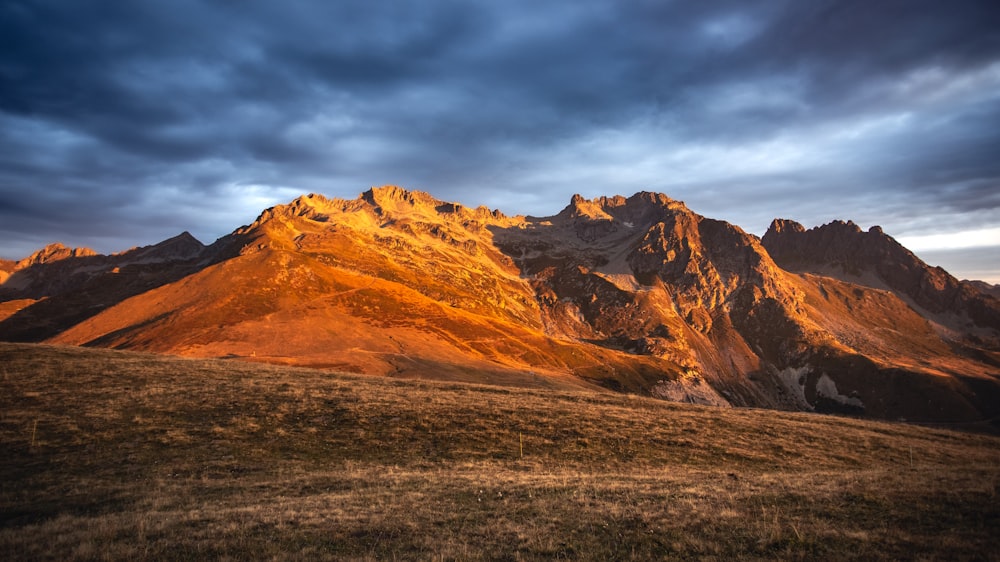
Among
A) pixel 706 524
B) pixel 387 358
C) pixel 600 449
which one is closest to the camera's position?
pixel 706 524

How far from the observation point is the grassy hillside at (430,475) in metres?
13.3

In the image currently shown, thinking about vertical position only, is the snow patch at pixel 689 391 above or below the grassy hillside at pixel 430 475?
below

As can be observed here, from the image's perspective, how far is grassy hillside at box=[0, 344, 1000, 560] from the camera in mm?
13312

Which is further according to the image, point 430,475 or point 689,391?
point 689,391

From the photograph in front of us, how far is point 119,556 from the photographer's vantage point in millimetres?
12133

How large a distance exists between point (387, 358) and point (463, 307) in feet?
248

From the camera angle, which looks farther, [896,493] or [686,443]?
[686,443]

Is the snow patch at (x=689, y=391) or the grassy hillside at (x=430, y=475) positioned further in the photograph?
the snow patch at (x=689, y=391)

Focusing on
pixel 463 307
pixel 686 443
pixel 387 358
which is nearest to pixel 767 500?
pixel 686 443

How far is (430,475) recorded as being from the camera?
23672 millimetres

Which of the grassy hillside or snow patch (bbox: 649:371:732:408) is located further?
snow patch (bbox: 649:371:732:408)

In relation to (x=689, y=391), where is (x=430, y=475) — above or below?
above

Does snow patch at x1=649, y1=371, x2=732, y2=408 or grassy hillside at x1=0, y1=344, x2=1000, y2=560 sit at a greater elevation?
grassy hillside at x1=0, y1=344, x2=1000, y2=560

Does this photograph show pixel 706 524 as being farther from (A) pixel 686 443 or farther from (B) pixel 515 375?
(B) pixel 515 375
